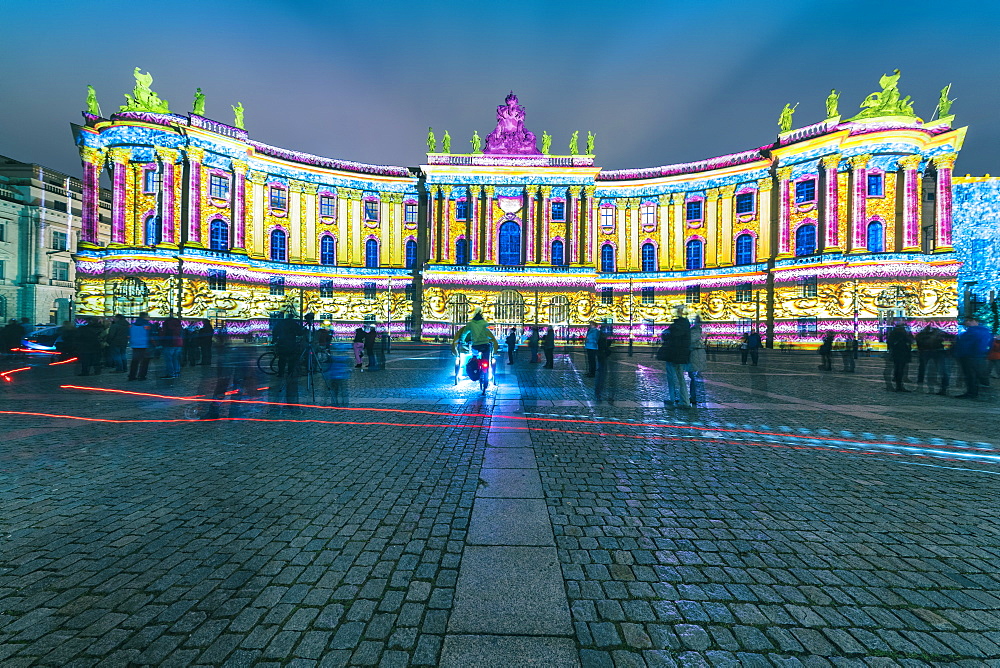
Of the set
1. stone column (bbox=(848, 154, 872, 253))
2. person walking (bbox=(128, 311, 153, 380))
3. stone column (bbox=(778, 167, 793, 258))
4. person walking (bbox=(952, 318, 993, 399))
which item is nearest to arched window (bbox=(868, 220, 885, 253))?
stone column (bbox=(848, 154, 872, 253))

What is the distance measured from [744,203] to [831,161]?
6.93 meters

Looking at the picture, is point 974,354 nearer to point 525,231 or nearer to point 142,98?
point 525,231

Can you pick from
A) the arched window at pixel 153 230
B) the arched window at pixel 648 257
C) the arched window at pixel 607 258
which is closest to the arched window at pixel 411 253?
the arched window at pixel 607 258

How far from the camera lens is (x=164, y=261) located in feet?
115

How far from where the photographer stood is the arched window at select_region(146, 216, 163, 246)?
36281mm

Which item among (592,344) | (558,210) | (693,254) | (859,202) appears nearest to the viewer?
(592,344)

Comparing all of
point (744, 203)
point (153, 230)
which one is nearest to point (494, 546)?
point (153, 230)

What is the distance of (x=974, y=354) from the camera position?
10328mm

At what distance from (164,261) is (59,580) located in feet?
133

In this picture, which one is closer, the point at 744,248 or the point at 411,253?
the point at 744,248

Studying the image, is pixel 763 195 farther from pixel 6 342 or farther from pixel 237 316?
pixel 6 342

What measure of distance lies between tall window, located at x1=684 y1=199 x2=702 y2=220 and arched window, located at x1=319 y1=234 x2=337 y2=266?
112 feet

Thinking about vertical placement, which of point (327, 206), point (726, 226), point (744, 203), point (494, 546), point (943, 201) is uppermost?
point (744, 203)

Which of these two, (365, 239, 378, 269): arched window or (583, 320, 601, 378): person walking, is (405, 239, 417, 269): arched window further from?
(583, 320, 601, 378): person walking
